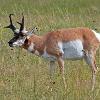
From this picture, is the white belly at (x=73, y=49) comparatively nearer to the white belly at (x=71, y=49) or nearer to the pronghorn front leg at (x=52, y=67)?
the white belly at (x=71, y=49)

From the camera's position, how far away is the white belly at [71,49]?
9.39 metres

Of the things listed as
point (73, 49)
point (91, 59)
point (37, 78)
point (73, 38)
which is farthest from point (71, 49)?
point (37, 78)

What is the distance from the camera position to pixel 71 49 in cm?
947

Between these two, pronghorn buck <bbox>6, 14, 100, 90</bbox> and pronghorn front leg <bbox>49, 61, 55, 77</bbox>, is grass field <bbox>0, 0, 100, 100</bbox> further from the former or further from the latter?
pronghorn buck <bbox>6, 14, 100, 90</bbox>

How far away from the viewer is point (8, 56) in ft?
35.5

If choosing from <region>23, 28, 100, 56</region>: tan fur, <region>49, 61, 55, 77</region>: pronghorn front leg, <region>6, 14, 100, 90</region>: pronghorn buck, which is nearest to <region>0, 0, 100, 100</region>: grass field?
<region>49, 61, 55, 77</region>: pronghorn front leg

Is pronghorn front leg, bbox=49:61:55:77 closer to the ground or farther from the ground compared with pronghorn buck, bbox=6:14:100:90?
closer to the ground

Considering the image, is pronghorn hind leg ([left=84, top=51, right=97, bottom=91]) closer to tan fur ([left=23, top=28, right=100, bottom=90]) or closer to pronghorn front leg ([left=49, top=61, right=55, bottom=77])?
tan fur ([left=23, top=28, right=100, bottom=90])

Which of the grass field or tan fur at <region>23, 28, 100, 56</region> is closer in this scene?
the grass field

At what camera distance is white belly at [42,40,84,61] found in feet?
30.8

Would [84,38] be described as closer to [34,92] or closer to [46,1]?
[34,92]

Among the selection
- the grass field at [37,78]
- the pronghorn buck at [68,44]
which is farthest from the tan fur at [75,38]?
the grass field at [37,78]

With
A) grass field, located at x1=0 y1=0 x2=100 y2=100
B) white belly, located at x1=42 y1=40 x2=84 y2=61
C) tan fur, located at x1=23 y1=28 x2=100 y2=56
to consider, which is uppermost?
tan fur, located at x1=23 y1=28 x2=100 y2=56

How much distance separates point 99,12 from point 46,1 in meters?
3.33
